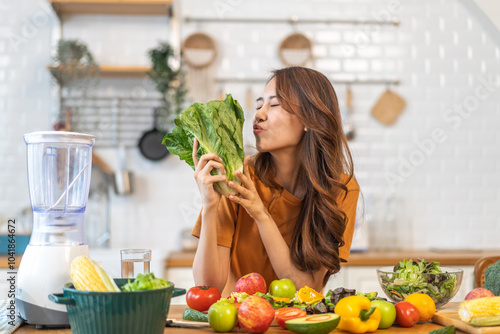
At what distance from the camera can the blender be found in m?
1.35

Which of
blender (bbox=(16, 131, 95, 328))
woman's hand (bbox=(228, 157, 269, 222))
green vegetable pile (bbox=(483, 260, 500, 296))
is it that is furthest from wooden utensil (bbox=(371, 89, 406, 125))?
blender (bbox=(16, 131, 95, 328))

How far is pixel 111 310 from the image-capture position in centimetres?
110

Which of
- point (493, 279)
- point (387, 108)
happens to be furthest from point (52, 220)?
point (387, 108)

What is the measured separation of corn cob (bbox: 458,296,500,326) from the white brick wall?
2729 mm

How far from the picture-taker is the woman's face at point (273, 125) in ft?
6.77

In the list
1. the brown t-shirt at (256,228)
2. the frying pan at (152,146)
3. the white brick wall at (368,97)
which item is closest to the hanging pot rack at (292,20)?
the white brick wall at (368,97)

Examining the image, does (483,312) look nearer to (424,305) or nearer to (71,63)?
(424,305)

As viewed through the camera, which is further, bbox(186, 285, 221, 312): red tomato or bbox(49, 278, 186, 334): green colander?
bbox(186, 285, 221, 312): red tomato

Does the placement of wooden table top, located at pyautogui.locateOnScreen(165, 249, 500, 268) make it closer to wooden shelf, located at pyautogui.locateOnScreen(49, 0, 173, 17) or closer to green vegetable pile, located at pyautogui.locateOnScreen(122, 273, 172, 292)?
wooden shelf, located at pyautogui.locateOnScreen(49, 0, 173, 17)

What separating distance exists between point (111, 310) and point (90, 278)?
10 cm

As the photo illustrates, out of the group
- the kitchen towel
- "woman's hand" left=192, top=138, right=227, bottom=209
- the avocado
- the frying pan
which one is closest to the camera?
the avocado

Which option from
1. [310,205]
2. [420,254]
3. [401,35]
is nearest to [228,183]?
[310,205]

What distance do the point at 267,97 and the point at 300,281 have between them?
2.41 feet

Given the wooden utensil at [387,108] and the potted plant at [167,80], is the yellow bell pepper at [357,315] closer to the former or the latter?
the potted plant at [167,80]
